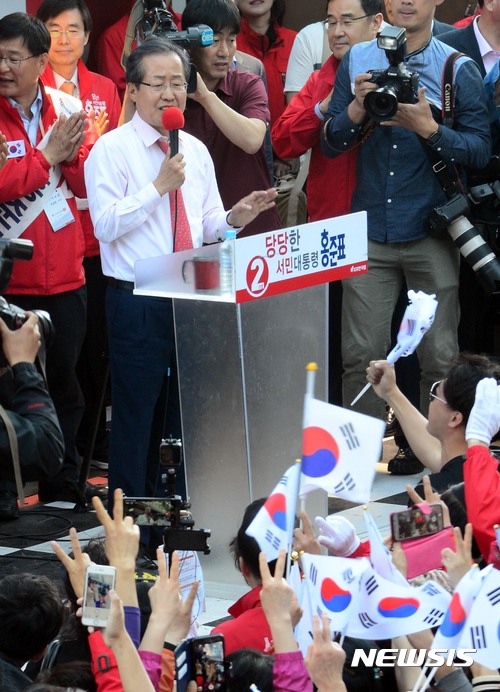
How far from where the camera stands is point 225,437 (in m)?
4.56

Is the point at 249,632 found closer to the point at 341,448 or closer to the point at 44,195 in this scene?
the point at 341,448

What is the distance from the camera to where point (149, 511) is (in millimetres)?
3711

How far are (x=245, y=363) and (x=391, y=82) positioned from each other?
5.51ft

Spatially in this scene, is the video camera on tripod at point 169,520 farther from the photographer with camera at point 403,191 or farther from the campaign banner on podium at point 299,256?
A: the photographer with camera at point 403,191

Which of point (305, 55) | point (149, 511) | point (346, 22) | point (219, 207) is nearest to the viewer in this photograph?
point (149, 511)

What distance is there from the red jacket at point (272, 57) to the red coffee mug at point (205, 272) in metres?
2.74

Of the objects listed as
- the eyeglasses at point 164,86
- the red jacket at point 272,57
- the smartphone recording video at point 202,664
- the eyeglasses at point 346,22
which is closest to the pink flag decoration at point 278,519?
the smartphone recording video at point 202,664

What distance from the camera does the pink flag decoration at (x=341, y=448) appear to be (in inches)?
116

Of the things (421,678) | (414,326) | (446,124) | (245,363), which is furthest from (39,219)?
(421,678)

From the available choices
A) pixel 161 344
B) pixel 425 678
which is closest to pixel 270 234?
pixel 161 344

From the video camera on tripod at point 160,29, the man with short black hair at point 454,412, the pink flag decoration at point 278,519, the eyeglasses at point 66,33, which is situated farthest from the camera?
the eyeglasses at point 66,33

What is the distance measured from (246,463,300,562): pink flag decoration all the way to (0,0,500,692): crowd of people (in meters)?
0.32

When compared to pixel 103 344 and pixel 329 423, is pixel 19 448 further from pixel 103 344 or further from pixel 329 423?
pixel 103 344

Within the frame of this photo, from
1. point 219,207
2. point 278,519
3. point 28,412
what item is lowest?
point 278,519
